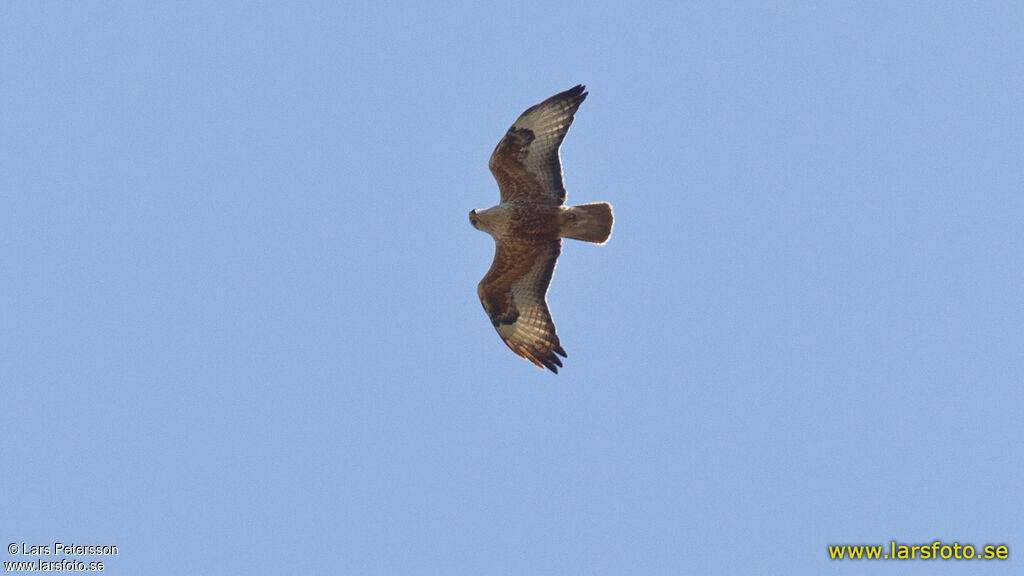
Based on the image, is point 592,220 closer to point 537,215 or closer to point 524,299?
point 537,215

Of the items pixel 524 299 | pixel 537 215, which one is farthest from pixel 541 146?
pixel 524 299

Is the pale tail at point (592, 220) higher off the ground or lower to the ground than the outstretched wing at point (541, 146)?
lower

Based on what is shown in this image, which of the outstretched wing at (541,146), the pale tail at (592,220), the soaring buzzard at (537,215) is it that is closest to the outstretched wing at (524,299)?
the soaring buzzard at (537,215)

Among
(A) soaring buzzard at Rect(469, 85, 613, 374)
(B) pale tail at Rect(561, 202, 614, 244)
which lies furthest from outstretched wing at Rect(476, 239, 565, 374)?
(B) pale tail at Rect(561, 202, 614, 244)

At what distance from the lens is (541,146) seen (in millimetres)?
13773

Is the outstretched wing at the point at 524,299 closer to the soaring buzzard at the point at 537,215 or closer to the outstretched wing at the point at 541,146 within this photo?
the soaring buzzard at the point at 537,215

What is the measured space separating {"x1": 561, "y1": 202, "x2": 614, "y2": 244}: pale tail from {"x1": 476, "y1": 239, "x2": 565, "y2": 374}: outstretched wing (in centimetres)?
53

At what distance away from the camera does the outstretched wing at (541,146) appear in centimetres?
1371

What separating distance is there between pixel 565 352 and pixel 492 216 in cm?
194

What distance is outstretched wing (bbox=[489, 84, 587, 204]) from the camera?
45.0ft

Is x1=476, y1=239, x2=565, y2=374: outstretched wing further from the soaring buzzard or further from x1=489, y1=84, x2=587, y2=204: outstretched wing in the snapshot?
x1=489, y1=84, x2=587, y2=204: outstretched wing

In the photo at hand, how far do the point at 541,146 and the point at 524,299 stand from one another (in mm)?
1990

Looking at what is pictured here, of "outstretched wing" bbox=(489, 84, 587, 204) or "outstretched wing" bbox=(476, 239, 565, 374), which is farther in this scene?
"outstretched wing" bbox=(476, 239, 565, 374)

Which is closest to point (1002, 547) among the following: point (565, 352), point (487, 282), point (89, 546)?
point (565, 352)
